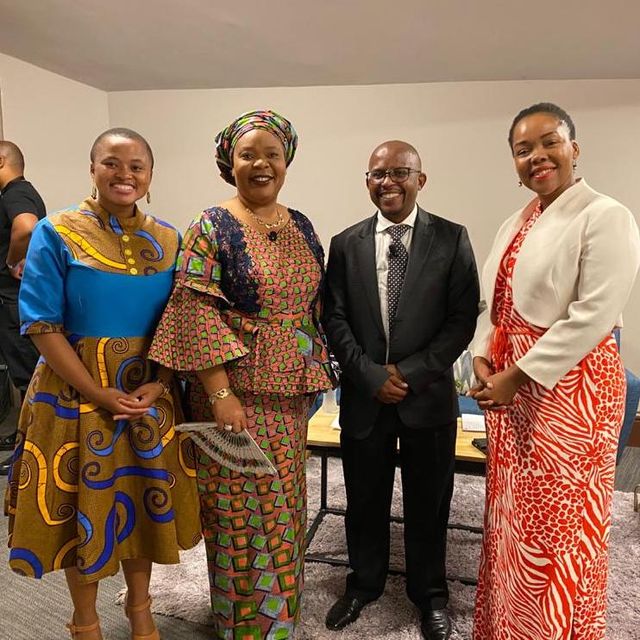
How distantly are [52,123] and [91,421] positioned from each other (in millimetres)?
3265

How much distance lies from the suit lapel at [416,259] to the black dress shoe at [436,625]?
994 mm

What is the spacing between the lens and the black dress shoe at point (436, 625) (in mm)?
1862

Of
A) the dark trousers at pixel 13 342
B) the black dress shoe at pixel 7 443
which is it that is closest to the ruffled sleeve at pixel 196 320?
the dark trousers at pixel 13 342

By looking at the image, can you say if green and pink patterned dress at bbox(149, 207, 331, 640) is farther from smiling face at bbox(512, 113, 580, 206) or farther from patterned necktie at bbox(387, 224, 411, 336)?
smiling face at bbox(512, 113, 580, 206)

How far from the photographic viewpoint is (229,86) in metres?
4.12

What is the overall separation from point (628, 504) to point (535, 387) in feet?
6.30

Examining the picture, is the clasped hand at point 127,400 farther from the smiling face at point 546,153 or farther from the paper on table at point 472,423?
the paper on table at point 472,423

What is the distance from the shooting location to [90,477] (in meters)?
1.47

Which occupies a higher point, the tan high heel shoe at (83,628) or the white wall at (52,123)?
the white wall at (52,123)

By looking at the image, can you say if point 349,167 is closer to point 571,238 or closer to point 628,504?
point 628,504

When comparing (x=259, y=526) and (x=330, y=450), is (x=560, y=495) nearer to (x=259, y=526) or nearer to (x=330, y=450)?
(x=259, y=526)

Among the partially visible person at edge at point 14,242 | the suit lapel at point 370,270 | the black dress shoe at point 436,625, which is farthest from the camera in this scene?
the partially visible person at edge at point 14,242

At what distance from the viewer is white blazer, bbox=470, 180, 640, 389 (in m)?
1.30

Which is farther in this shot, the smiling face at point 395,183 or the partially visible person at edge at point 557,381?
the smiling face at point 395,183
